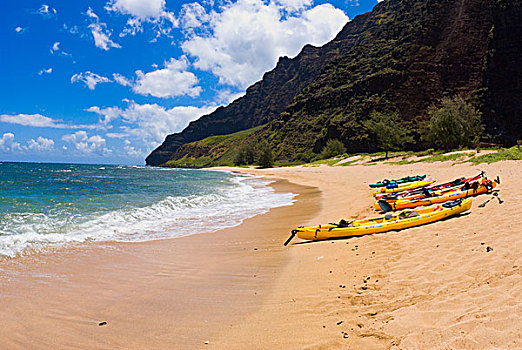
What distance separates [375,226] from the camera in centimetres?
836

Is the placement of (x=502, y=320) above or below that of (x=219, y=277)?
above

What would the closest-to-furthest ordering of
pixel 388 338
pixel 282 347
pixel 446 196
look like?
pixel 388 338 < pixel 282 347 < pixel 446 196

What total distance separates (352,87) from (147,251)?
100452 millimetres

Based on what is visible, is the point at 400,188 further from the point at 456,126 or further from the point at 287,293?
the point at 456,126

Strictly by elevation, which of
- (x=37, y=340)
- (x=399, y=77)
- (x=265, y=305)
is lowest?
(x=265, y=305)

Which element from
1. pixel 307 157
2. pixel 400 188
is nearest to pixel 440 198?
pixel 400 188

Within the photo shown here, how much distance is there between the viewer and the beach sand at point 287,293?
346cm

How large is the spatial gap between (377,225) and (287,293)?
4.51 meters

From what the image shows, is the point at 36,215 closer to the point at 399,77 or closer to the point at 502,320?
the point at 502,320

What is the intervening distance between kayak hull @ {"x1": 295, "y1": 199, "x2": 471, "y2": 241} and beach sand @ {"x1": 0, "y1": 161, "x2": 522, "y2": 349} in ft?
1.15

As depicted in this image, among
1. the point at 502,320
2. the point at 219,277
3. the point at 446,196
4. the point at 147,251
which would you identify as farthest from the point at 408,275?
the point at 446,196

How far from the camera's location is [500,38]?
65.8m

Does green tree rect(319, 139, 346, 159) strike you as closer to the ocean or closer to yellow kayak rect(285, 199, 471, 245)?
the ocean

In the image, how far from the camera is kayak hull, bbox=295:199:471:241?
8.31 m
